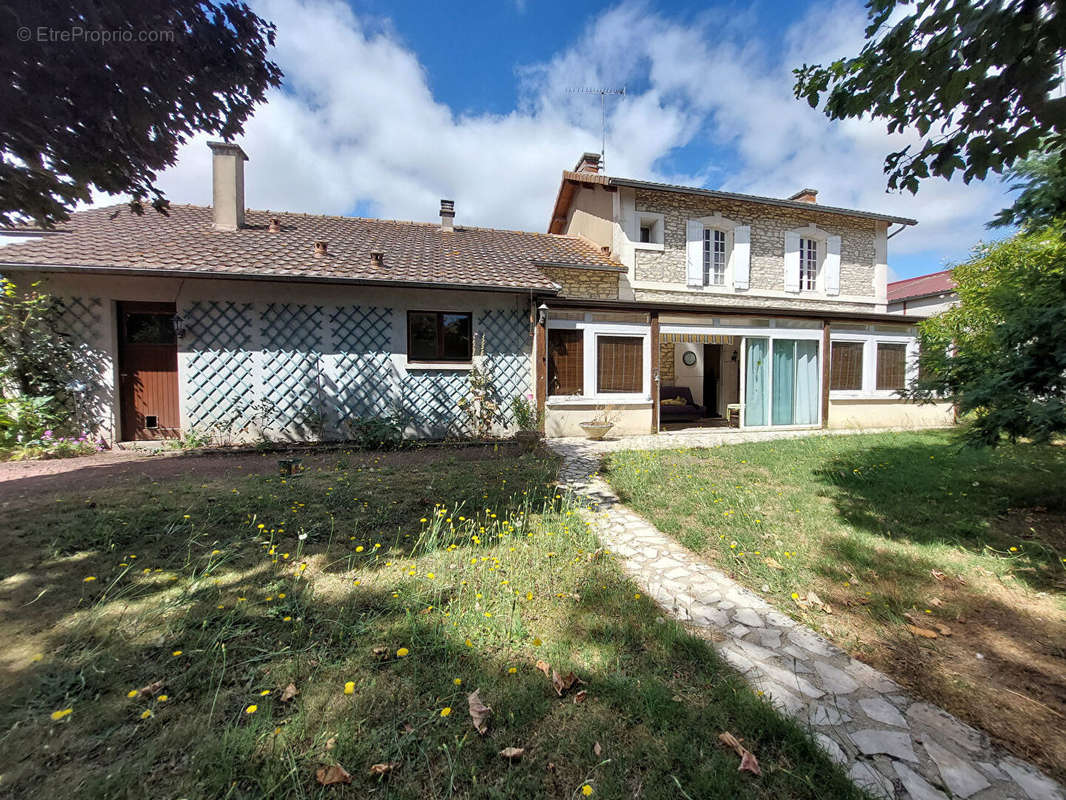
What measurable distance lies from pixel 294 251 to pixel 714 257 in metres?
11.8

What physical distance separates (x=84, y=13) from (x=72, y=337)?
8135 mm

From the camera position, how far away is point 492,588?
282cm

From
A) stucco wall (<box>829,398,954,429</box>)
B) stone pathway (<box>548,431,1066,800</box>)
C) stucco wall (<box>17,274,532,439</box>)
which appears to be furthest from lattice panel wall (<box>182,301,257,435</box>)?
stucco wall (<box>829,398,954,429</box>)

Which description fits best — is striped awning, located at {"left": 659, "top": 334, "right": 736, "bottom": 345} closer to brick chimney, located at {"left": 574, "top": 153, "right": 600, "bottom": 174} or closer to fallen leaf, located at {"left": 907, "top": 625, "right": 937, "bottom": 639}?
brick chimney, located at {"left": 574, "top": 153, "right": 600, "bottom": 174}

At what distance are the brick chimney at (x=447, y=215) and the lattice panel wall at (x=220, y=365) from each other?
21.4 feet

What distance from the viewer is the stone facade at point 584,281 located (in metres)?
11.8

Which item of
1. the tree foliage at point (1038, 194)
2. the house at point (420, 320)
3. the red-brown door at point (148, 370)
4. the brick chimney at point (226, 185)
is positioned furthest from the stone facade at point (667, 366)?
the red-brown door at point (148, 370)

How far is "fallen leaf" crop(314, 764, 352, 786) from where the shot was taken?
1.48 metres

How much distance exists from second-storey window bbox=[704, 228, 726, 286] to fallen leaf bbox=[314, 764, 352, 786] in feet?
46.1

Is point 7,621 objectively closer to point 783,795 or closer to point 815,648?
point 783,795

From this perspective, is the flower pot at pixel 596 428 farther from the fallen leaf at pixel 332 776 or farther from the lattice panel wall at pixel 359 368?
the fallen leaf at pixel 332 776

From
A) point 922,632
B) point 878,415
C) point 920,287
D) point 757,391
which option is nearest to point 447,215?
point 757,391

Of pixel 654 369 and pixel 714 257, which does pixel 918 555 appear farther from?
A: pixel 714 257

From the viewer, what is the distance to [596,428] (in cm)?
925
